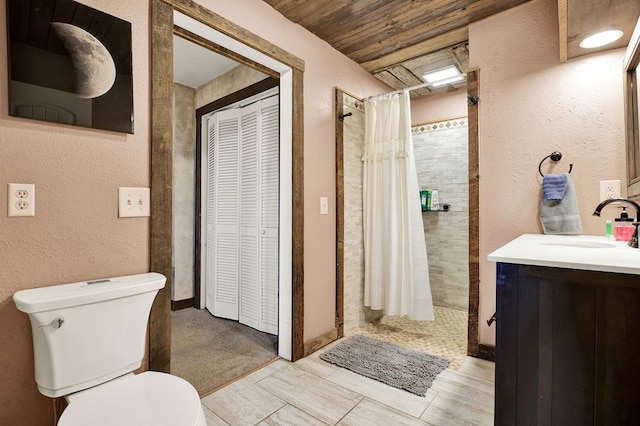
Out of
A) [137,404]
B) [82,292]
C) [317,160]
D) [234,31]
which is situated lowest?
[137,404]

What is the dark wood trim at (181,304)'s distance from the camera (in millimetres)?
3291

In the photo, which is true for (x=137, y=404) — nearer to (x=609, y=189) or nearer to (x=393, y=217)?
(x=393, y=217)

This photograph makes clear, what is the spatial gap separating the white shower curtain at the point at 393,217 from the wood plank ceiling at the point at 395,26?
16.9 inches

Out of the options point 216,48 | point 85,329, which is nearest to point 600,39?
point 216,48

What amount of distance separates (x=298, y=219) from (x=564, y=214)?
169 cm

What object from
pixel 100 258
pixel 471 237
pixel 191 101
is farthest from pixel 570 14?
pixel 191 101

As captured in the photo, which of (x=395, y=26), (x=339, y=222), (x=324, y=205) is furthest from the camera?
(x=339, y=222)

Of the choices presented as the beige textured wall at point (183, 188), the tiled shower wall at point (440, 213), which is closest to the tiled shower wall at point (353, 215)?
the tiled shower wall at point (440, 213)

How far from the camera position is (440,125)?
11.4 ft

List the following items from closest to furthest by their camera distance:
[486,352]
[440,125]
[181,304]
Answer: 1. [486,352]
2. [181,304]
3. [440,125]

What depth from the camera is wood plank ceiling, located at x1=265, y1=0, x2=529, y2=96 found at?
6.74ft

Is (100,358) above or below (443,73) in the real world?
below

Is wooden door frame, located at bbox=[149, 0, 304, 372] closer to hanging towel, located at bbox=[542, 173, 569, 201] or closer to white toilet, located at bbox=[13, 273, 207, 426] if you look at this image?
white toilet, located at bbox=[13, 273, 207, 426]

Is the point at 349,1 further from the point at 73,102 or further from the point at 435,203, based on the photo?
the point at 435,203
